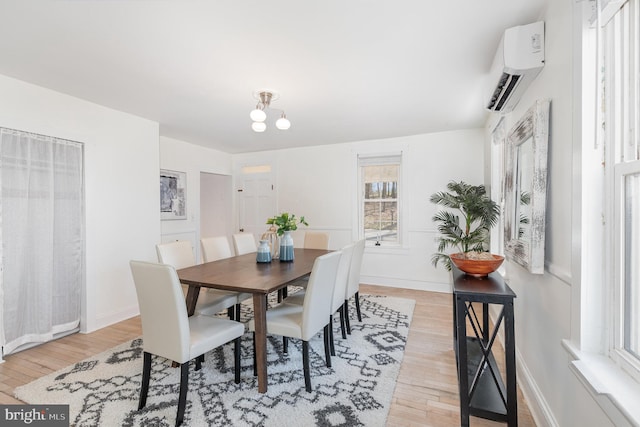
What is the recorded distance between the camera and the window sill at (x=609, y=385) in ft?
3.00

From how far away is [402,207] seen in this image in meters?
4.77

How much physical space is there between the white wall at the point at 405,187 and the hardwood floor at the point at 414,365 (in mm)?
1086

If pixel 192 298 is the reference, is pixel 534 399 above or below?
below

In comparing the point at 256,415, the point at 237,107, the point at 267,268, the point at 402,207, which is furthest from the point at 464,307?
the point at 402,207

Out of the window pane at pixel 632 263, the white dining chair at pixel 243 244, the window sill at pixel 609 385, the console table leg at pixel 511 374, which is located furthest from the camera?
the white dining chair at pixel 243 244

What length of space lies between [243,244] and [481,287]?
272 centimetres

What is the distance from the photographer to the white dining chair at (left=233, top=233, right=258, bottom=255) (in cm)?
355

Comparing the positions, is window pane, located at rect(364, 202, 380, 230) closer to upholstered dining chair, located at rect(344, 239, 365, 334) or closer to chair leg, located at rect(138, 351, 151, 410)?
upholstered dining chair, located at rect(344, 239, 365, 334)

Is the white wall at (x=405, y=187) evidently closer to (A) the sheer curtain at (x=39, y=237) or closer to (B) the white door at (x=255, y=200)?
(B) the white door at (x=255, y=200)

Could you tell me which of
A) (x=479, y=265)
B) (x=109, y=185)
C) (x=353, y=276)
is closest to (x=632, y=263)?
(x=479, y=265)

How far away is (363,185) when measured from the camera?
510 centimetres

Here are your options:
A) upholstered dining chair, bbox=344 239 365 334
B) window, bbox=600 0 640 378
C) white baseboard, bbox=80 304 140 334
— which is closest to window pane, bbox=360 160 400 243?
upholstered dining chair, bbox=344 239 365 334

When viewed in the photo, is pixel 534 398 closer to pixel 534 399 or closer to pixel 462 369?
pixel 534 399

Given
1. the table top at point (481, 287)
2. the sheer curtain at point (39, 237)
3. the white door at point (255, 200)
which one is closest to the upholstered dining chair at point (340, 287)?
the table top at point (481, 287)
